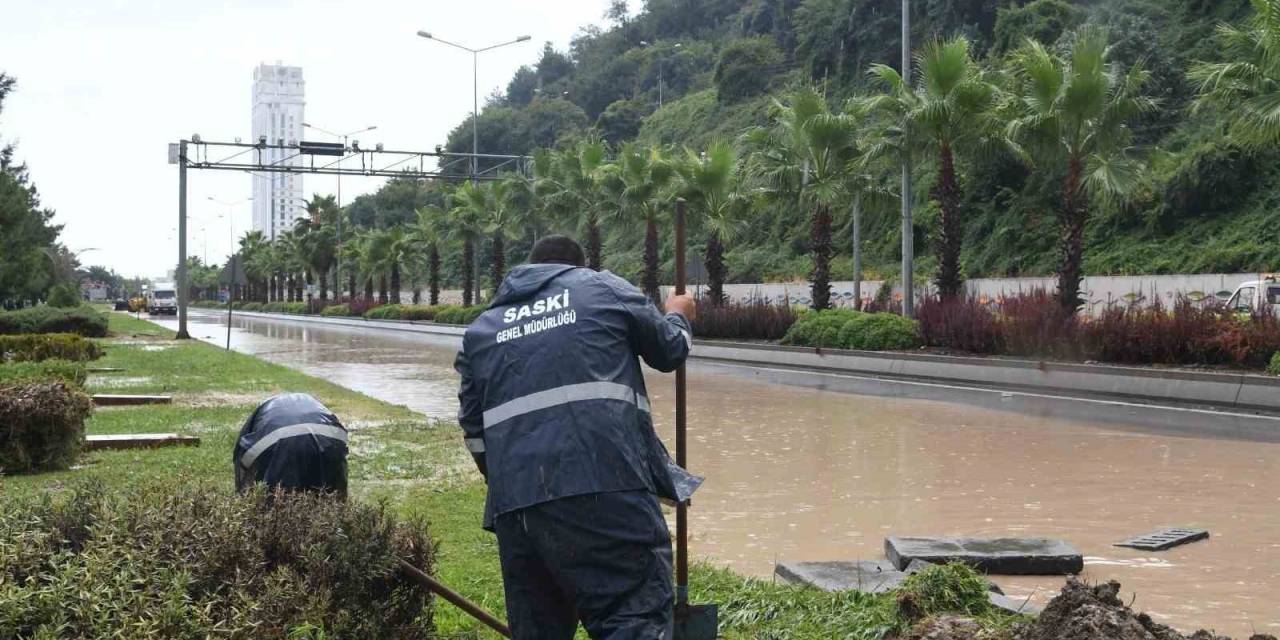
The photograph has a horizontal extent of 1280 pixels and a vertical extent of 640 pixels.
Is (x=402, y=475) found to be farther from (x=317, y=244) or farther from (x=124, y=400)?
(x=317, y=244)

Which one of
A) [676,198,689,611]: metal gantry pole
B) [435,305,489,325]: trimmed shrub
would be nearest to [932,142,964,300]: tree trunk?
[676,198,689,611]: metal gantry pole

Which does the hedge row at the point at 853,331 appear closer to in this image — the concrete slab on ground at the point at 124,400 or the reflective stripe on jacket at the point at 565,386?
the concrete slab on ground at the point at 124,400

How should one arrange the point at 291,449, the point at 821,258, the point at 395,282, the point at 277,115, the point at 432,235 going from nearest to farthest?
the point at 291,449
the point at 821,258
the point at 432,235
the point at 395,282
the point at 277,115

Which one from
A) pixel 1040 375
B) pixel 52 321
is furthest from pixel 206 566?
pixel 52 321

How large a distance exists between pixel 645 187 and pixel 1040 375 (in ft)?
71.1

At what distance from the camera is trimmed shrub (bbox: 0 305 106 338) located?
107 ft

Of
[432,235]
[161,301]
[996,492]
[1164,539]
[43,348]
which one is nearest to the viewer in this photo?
[1164,539]

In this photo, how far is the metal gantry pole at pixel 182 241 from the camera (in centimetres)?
3891

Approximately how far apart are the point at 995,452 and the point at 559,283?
9010 millimetres

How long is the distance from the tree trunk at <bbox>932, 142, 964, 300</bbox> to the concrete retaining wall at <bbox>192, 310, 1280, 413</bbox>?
2527 millimetres

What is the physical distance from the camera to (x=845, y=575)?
594 cm

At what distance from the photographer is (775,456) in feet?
38.5

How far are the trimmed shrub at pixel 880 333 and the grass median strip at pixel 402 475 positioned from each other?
11039 mm

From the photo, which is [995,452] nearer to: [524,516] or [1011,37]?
[524,516]
